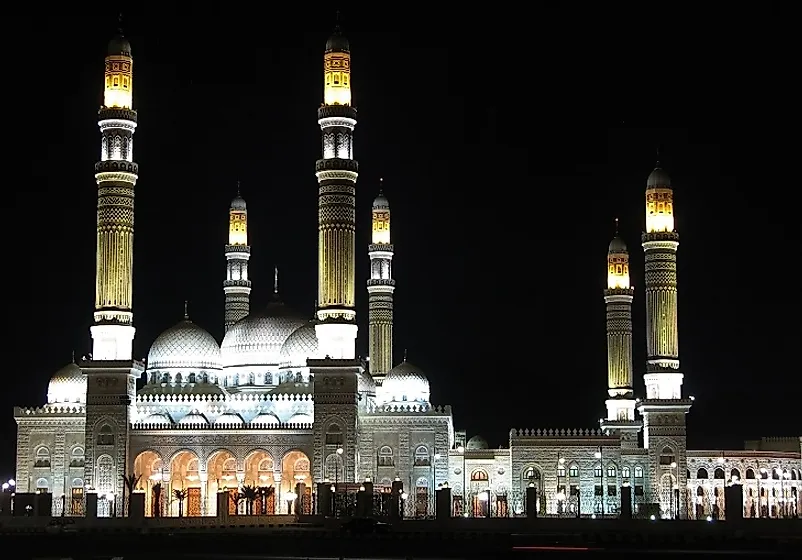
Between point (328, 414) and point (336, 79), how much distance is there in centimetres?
988

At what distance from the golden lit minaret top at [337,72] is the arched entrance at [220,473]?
1121 centimetres

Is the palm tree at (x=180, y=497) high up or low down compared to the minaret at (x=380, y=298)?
down

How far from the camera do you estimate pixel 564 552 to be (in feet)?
110

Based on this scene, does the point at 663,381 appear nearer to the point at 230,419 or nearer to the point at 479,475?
the point at 479,475

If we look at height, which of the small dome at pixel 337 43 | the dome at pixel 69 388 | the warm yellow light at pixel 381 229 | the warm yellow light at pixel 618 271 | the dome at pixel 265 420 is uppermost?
the small dome at pixel 337 43

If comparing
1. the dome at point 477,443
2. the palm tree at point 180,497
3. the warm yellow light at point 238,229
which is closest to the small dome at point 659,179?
the dome at point 477,443

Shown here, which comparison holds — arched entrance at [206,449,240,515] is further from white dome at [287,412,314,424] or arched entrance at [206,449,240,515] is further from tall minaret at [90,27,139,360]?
tall minaret at [90,27,139,360]

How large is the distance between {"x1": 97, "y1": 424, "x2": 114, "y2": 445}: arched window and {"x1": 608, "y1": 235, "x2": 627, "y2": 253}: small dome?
1958cm

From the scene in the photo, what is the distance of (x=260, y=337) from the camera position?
5450 cm

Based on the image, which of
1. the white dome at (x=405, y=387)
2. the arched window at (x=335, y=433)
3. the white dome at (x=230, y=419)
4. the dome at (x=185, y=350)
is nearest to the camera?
the arched window at (x=335, y=433)

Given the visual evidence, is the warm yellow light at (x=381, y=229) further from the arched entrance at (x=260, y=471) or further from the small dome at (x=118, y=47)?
the small dome at (x=118, y=47)

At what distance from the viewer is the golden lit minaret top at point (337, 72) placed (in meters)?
48.3

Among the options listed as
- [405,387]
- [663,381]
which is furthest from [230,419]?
[663,381]

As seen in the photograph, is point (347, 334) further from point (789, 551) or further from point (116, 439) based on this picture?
point (789, 551)
